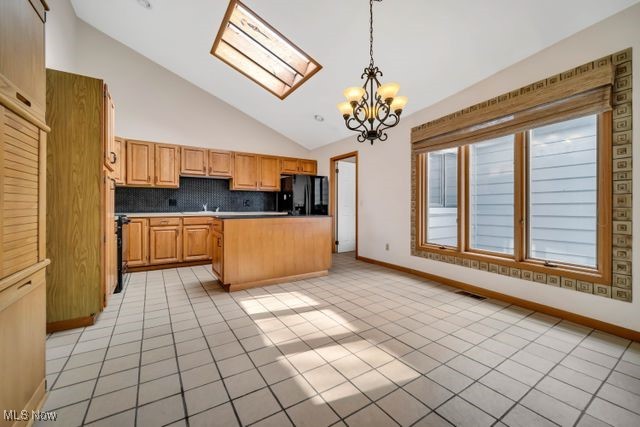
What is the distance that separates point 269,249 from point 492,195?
2.87 m

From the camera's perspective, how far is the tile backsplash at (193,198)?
4.61m

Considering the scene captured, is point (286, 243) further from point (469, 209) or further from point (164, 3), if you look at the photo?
point (164, 3)

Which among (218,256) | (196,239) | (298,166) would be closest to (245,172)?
(298,166)

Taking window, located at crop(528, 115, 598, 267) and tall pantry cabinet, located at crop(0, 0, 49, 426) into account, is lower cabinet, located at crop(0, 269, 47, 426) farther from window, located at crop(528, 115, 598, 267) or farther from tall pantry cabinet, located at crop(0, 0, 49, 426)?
window, located at crop(528, 115, 598, 267)

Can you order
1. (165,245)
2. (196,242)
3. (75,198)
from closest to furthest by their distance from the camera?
(75,198) → (165,245) → (196,242)

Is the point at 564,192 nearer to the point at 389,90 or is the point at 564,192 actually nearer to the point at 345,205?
the point at 389,90

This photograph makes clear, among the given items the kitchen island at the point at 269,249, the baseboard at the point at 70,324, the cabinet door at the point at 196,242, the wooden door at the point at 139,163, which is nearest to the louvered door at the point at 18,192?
the baseboard at the point at 70,324

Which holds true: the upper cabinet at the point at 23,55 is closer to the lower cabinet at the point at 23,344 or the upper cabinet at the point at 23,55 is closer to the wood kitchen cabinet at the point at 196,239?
the lower cabinet at the point at 23,344

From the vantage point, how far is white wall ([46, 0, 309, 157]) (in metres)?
4.21

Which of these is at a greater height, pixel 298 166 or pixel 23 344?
pixel 298 166

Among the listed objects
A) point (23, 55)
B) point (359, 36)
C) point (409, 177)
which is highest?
point (359, 36)

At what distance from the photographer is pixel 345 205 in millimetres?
6039

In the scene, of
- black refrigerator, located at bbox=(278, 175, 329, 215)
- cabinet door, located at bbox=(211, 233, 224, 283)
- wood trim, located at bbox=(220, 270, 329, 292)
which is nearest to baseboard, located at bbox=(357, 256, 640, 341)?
wood trim, located at bbox=(220, 270, 329, 292)

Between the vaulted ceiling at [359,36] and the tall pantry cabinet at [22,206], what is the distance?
2476mm
